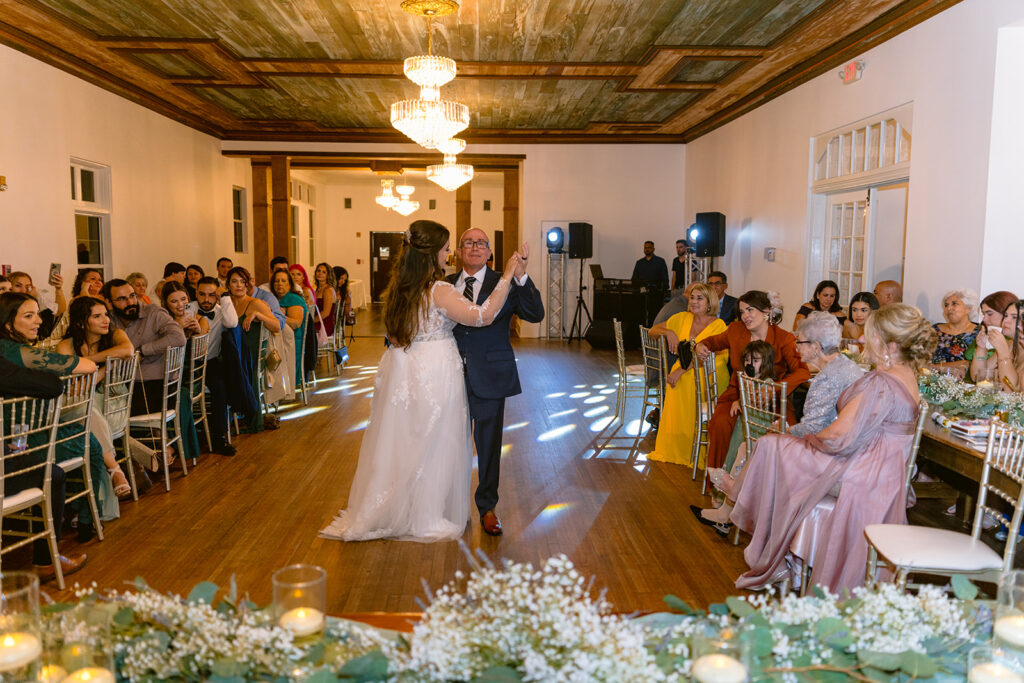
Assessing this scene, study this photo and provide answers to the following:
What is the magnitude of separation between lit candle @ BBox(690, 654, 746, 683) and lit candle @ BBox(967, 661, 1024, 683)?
17.5 inches

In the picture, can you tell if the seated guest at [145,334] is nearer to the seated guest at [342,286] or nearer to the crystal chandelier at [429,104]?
the crystal chandelier at [429,104]

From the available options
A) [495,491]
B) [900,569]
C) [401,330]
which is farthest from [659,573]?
[401,330]

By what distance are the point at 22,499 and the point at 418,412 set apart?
1791 millimetres

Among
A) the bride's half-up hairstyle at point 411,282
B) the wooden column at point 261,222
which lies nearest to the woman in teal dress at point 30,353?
the bride's half-up hairstyle at point 411,282

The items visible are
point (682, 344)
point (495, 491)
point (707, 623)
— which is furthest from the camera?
point (682, 344)

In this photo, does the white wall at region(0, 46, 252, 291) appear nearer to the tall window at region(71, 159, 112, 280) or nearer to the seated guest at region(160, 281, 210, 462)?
the tall window at region(71, 159, 112, 280)

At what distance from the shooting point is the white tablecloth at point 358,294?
19.3m

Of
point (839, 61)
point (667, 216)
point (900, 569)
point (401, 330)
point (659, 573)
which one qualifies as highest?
point (839, 61)

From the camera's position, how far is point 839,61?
764cm

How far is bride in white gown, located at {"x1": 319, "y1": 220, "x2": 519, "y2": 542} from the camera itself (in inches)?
154

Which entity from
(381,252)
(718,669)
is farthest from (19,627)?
(381,252)

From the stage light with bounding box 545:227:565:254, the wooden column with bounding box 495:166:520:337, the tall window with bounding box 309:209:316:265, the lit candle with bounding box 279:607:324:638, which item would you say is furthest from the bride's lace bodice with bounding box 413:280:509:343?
the tall window with bounding box 309:209:316:265

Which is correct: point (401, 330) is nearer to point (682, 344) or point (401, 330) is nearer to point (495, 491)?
point (495, 491)

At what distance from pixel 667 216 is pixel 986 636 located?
13.2 metres
